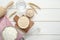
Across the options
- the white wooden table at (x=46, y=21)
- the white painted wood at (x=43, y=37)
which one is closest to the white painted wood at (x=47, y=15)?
the white wooden table at (x=46, y=21)

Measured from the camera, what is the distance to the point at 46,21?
1.20m

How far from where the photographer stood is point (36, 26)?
119cm

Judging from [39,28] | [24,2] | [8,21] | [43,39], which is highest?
[24,2]

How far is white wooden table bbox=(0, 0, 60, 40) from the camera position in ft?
3.89

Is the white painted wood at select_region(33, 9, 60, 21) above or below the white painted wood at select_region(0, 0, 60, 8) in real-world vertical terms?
below

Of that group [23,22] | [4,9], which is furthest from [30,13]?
[4,9]

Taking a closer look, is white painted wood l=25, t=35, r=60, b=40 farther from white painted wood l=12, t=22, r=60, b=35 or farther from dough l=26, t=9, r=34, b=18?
dough l=26, t=9, r=34, b=18

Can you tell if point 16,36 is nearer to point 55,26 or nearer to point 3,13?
point 3,13

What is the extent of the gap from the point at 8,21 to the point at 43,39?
1.12 feet

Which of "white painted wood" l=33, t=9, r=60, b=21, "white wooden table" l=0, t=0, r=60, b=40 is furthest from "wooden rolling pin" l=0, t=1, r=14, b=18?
"white painted wood" l=33, t=9, r=60, b=21

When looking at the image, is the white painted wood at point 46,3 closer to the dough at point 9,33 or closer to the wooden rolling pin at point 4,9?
the wooden rolling pin at point 4,9

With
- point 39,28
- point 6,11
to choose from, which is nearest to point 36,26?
point 39,28

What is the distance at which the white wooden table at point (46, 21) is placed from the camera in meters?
1.19

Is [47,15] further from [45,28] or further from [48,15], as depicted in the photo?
[45,28]
